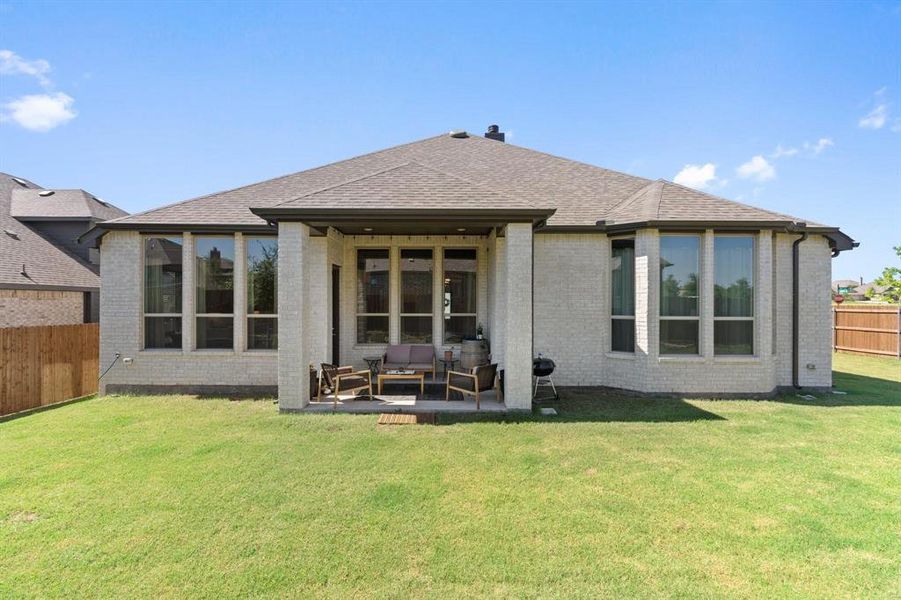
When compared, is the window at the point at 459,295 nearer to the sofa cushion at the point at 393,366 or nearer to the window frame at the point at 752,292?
the sofa cushion at the point at 393,366

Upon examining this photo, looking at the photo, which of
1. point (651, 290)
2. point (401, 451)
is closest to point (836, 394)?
point (651, 290)

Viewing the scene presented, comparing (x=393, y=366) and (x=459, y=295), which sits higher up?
(x=459, y=295)

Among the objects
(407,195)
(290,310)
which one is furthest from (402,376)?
(407,195)

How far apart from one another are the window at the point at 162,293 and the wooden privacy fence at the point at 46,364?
1.30 meters

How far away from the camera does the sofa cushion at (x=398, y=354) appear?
33.3ft

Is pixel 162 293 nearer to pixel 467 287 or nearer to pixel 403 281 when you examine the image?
pixel 403 281

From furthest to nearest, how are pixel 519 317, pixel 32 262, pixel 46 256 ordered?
pixel 46 256 < pixel 32 262 < pixel 519 317

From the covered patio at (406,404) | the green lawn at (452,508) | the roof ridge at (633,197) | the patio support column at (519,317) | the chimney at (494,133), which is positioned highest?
the chimney at (494,133)

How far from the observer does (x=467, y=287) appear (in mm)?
10758

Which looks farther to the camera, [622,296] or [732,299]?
[622,296]

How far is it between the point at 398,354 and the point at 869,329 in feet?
60.6

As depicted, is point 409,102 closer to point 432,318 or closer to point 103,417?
point 432,318

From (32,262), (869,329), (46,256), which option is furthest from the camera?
(869,329)

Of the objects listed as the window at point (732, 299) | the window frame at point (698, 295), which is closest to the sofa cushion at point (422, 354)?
the window frame at point (698, 295)
